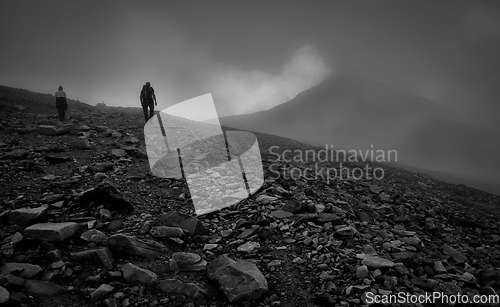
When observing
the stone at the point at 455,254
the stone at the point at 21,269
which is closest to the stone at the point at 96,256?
the stone at the point at 21,269

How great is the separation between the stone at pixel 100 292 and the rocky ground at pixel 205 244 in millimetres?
14

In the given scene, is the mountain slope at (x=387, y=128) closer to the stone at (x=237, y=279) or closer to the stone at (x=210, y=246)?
the stone at (x=210, y=246)

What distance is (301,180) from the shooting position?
953 centimetres

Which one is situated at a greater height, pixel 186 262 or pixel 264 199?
pixel 264 199

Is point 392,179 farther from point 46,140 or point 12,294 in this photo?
point 46,140

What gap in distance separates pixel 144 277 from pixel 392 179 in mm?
14029

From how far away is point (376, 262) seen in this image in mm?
4500

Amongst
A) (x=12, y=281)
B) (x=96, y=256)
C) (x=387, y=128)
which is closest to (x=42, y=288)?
(x=12, y=281)

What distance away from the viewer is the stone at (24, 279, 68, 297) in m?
3.52

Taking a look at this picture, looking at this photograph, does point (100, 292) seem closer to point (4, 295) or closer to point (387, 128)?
point (4, 295)

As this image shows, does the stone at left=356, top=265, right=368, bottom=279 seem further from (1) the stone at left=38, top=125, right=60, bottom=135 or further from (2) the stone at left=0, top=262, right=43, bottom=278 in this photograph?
(1) the stone at left=38, top=125, right=60, bottom=135

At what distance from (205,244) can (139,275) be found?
1.50 metres

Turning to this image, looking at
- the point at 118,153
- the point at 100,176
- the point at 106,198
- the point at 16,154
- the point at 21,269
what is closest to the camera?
the point at 21,269

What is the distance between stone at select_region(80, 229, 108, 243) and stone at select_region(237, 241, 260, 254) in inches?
104
